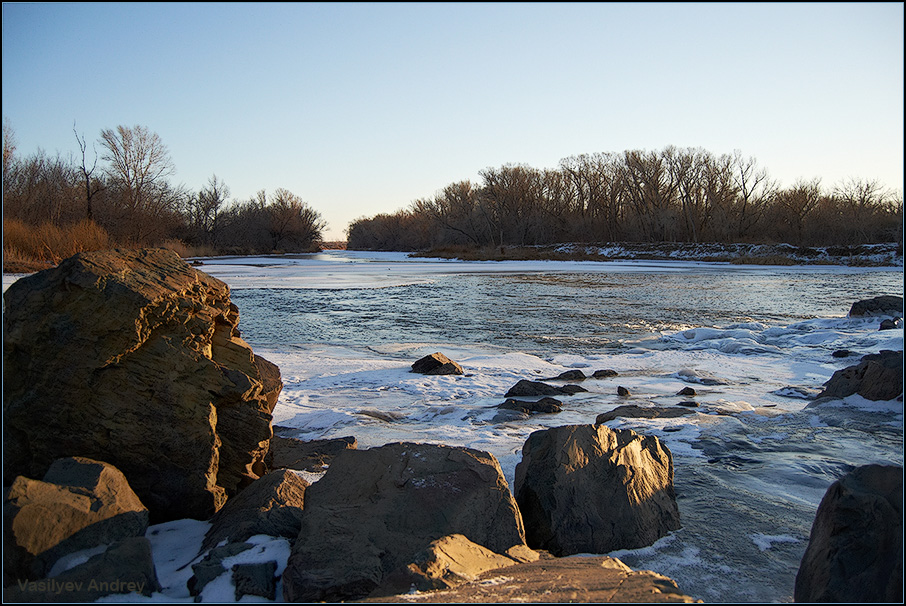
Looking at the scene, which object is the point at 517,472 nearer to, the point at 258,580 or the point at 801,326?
the point at 258,580

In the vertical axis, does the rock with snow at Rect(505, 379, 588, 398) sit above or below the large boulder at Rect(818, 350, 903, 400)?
below

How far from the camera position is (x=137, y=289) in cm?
346

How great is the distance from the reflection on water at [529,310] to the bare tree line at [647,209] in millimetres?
24048

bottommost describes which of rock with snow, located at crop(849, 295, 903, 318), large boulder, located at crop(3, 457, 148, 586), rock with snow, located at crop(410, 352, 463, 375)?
rock with snow, located at crop(410, 352, 463, 375)

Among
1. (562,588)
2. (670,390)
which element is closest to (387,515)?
(562,588)

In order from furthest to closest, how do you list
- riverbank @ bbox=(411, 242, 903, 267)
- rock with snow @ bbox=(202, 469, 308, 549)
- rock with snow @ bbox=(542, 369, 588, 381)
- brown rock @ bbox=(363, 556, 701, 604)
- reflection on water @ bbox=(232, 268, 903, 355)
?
riverbank @ bbox=(411, 242, 903, 267) → reflection on water @ bbox=(232, 268, 903, 355) → rock with snow @ bbox=(542, 369, 588, 381) → rock with snow @ bbox=(202, 469, 308, 549) → brown rock @ bbox=(363, 556, 701, 604)

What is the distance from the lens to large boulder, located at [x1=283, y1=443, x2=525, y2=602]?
2.48 metres

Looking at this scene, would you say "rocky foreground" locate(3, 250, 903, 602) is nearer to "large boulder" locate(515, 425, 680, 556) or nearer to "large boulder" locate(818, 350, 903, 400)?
"large boulder" locate(515, 425, 680, 556)

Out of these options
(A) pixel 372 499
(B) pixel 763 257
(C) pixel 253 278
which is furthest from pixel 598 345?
(B) pixel 763 257

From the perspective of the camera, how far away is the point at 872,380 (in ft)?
20.0

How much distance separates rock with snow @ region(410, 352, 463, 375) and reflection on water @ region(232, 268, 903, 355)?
7.00ft

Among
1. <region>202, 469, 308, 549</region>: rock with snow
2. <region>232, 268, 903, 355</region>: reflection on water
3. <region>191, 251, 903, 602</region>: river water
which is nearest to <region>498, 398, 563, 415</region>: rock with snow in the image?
<region>191, 251, 903, 602</region>: river water

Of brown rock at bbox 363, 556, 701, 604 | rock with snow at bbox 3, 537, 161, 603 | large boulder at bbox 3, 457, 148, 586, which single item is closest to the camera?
brown rock at bbox 363, 556, 701, 604

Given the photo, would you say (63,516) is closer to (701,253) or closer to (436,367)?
(436,367)
